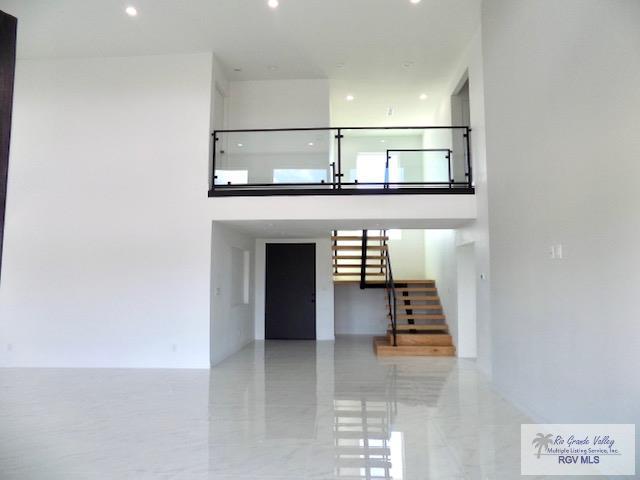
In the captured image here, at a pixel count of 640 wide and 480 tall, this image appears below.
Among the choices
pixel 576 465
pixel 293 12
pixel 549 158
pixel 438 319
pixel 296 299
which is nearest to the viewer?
pixel 576 465

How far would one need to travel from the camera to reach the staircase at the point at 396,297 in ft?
24.5

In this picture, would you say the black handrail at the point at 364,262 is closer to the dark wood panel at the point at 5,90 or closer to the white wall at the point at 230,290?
the white wall at the point at 230,290

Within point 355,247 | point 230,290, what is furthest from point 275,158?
point 355,247

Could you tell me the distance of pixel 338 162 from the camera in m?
6.34

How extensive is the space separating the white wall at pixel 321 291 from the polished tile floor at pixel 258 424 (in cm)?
287

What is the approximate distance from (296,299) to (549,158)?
255 inches

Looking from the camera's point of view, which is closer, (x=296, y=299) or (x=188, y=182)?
(x=188, y=182)

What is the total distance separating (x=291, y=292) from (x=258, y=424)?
535cm

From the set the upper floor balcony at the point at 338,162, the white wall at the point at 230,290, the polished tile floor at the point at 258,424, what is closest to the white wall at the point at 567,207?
the polished tile floor at the point at 258,424

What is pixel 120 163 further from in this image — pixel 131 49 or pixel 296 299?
pixel 296 299

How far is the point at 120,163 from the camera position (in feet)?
21.6

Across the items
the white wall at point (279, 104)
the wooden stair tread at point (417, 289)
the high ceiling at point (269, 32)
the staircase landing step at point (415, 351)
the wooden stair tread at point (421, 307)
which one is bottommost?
the staircase landing step at point (415, 351)

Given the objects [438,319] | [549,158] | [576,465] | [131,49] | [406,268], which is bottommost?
[576,465]

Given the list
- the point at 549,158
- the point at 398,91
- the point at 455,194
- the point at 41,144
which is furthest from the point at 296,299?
the point at 549,158
